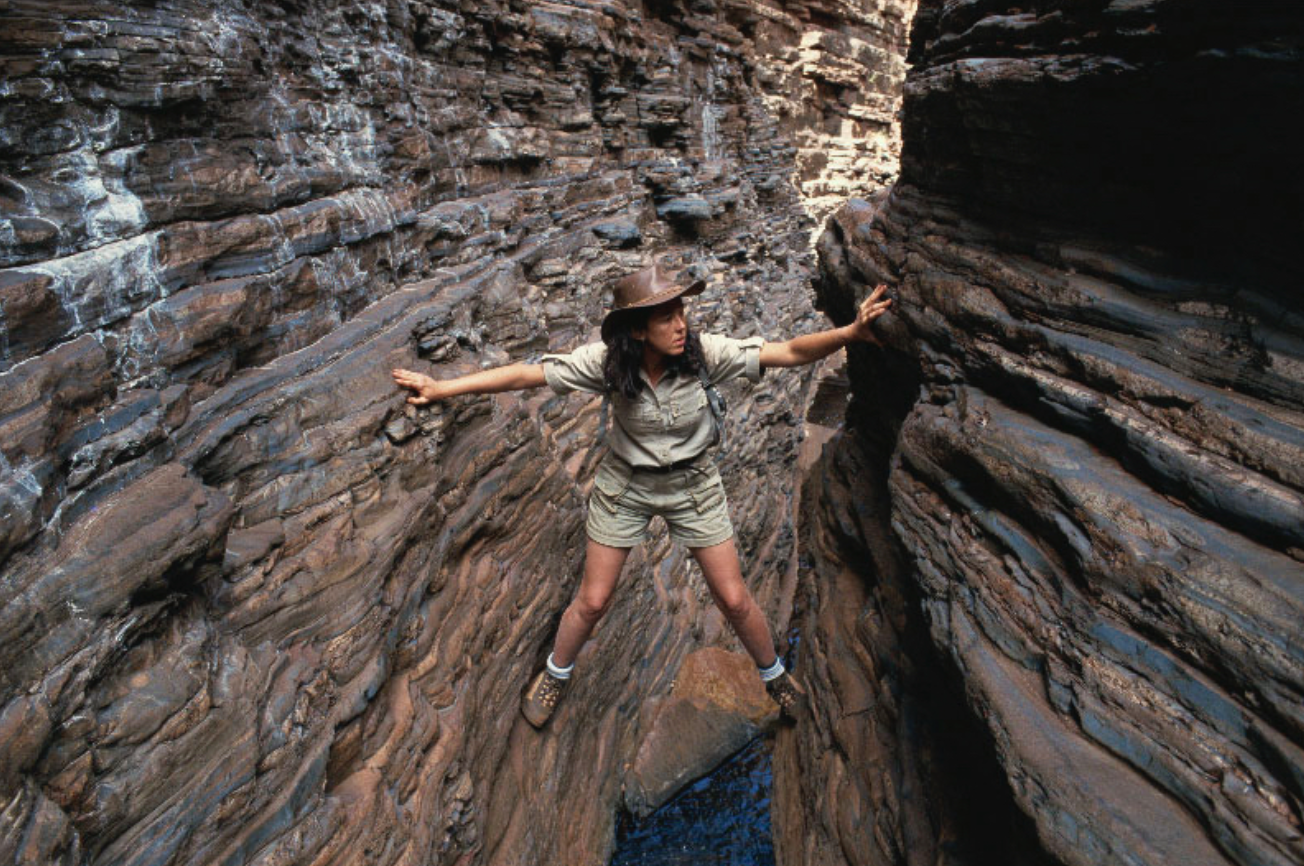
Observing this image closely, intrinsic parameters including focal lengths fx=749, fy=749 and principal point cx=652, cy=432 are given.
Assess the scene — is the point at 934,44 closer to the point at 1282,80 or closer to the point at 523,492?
the point at 1282,80

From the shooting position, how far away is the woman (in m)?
3.84

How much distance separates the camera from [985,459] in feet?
11.0

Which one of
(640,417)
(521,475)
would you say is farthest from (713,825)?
(640,417)

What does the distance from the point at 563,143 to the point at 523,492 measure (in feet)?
18.6

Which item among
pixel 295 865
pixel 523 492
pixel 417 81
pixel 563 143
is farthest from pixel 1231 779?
pixel 563 143

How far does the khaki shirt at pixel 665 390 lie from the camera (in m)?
4.09

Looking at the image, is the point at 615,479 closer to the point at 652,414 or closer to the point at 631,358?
the point at 652,414

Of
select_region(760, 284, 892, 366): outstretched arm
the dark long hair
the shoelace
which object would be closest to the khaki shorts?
the dark long hair

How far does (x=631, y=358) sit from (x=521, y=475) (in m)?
1.75

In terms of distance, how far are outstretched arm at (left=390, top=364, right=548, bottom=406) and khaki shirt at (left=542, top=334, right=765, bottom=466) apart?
97 millimetres

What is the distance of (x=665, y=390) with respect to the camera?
4.08 metres

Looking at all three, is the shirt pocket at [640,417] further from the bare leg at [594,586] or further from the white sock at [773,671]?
the white sock at [773,671]

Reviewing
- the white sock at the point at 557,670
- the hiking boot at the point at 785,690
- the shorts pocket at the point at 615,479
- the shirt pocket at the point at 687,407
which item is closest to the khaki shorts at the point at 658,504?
the shorts pocket at the point at 615,479

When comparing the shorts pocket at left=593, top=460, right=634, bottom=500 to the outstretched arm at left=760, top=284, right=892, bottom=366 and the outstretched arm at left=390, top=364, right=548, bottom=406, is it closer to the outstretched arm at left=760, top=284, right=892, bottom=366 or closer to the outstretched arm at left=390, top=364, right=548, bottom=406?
the outstretched arm at left=390, top=364, right=548, bottom=406
